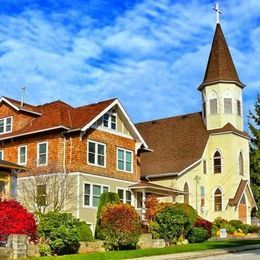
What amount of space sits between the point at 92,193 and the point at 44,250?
1313 cm

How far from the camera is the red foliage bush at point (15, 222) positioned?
890 inches

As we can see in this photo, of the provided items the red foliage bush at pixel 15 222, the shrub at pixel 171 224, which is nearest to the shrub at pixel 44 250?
the red foliage bush at pixel 15 222

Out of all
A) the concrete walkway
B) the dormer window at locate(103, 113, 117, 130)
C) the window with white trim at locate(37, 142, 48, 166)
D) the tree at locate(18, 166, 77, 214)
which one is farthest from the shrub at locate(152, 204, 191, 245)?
the window with white trim at locate(37, 142, 48, 166)

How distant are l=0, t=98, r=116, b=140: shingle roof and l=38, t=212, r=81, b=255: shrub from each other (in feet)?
38.9

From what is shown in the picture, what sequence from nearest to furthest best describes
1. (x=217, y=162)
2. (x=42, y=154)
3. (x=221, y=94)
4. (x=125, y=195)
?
(x=42, y=154) → (x=125, y=195) → (x=217, y=162) → (x=221, y=94)

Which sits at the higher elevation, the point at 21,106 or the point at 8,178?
the point at 21,106

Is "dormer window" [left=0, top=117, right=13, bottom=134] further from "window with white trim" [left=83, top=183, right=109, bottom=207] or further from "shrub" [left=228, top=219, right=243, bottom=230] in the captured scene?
"shrub" [left=228, top=219, right=243, bottom=230]

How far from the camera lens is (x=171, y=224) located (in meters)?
31.2

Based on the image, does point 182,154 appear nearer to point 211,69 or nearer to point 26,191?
point 211,69

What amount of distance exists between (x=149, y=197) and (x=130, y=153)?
13.0ft

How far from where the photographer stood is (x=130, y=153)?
136 feet

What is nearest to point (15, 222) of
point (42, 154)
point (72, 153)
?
point (72, 153)

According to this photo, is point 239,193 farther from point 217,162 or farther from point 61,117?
point 61,117

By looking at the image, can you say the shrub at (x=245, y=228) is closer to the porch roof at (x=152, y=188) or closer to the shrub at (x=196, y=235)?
the porch roof at (x=152, y=188)
